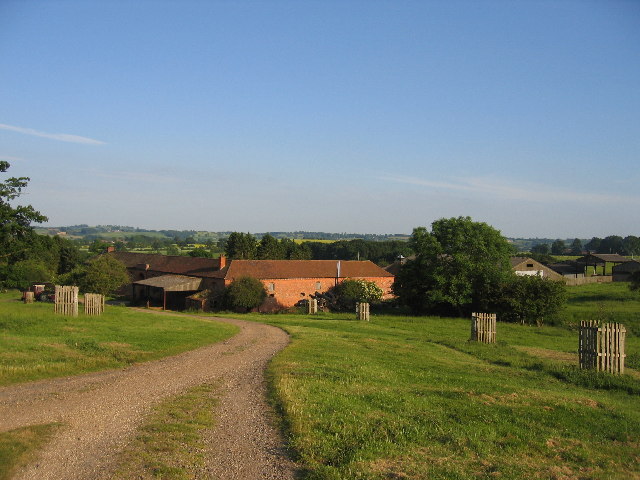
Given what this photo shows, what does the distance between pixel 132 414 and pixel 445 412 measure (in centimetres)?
590

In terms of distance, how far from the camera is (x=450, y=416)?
10062mm

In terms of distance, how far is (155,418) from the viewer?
9.27m

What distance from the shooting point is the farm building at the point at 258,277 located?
51875 millimetres

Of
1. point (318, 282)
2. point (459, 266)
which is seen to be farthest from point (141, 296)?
point (459, 266)

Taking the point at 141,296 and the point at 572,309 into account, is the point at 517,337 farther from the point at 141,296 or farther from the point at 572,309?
the point at 141,296

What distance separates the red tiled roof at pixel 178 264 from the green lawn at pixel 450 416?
38.7 metres

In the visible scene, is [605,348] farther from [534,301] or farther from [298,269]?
[298,269]

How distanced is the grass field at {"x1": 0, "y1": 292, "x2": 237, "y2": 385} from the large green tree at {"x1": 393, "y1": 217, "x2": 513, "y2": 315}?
71.9ft

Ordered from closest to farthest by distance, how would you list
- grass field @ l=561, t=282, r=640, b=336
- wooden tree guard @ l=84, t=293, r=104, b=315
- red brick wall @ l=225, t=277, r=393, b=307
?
wooden tree guard @ l=84, t=293, r=104, b=315 < grass field @ l=561, t=282, r=640, b=336 < red brick wall @ l=225, t=277, r=393, b=307

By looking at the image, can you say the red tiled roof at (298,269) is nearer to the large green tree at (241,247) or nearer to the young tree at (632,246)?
the large green tree at (241,247)

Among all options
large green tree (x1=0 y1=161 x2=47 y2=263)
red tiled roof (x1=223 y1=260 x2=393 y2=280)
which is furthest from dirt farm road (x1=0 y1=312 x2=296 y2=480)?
red tiled roof (x1=223 y1=260 x2=393 y2=280)

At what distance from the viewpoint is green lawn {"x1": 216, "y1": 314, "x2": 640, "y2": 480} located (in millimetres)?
7492

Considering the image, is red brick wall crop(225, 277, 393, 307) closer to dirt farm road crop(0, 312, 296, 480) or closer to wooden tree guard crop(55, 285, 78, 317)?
wooden tree guard crop(55, 285, 78, 317)

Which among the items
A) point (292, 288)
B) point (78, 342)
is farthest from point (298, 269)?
point (78, 342)
